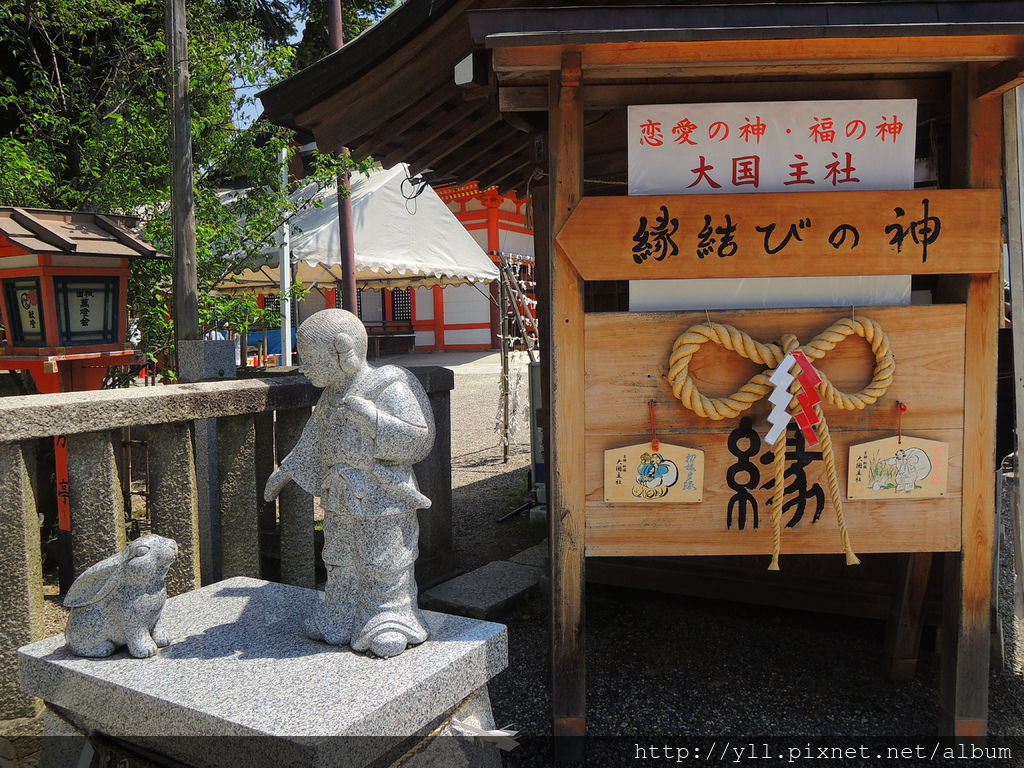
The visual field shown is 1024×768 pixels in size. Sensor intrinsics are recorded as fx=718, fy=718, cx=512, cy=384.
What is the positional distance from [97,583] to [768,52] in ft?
10.1

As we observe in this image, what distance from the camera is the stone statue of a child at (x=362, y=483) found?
8.50ft

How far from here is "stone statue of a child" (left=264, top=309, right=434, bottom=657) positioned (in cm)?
259

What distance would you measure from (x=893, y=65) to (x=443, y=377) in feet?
A: 9.68

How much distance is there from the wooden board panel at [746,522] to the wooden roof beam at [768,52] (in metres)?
1.40

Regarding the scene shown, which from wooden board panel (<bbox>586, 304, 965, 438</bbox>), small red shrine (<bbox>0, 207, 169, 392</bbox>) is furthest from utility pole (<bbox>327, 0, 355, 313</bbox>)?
wooden board panel (<bbox>586, 304, 965, 438</bbox>)

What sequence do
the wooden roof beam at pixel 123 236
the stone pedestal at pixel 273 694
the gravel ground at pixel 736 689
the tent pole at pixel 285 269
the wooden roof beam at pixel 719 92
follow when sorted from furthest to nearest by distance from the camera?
the tent pole at pixel 285 269
the wooden roof beam at pixel 123 236
the gravel ground at pixel 736 689
the wooden roof beam at pixel 719 92
the stone pedestal at pixel 273 694

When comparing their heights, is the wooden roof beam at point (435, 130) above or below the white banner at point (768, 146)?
above

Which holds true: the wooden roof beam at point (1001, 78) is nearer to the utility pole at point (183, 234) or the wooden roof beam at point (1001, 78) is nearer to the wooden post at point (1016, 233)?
the wooden post at point (1016, 233)

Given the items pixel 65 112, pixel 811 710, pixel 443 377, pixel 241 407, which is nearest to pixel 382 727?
pixel 241 407

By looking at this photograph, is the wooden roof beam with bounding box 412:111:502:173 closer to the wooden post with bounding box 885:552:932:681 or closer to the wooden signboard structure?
the wooden signboard structure

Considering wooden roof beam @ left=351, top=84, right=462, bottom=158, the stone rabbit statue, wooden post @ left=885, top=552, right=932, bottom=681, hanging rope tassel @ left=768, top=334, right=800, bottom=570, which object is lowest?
wooden post @ left=885, top=552, right=932, bottom=681

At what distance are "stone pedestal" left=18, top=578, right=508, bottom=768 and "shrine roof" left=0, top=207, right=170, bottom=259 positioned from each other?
102 inches

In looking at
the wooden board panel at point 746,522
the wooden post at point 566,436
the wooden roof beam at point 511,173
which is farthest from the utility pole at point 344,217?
the wooden board panel at point 746,522

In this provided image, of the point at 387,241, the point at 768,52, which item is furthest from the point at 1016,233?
the point at 387,241
